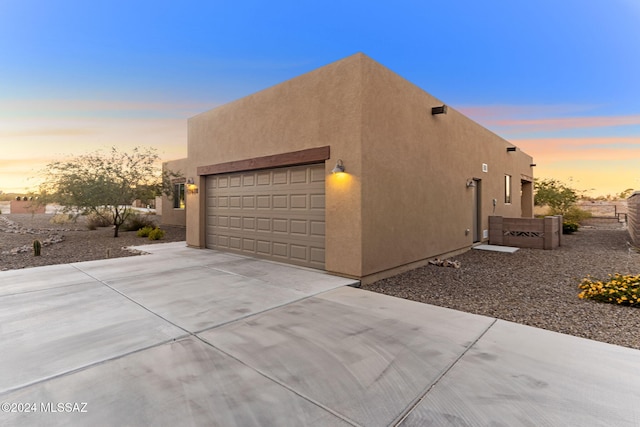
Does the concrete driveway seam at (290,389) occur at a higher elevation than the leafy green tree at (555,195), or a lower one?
lower

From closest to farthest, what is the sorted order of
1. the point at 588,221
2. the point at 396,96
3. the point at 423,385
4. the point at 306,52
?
1. the point at 423,385
2. the point at 396,96
3. the point at 306,52
4. the point at 588,221

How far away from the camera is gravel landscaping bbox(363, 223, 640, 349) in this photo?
3.66 metres

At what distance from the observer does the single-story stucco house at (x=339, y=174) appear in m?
5.70

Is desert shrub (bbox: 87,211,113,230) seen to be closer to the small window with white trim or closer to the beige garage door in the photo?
the small window with white trim

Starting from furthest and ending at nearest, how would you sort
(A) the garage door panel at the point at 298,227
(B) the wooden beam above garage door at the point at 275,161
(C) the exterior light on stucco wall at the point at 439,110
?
(C) the exterior light on stucco wall at the point at 439,110 < (A) the garage door panel at the point at 298,227 < (B) the wooden beam above garage door at the point at 275,161

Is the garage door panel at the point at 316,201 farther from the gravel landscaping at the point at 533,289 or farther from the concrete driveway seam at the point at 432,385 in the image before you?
the concrete driveway seam at the point at 432,385

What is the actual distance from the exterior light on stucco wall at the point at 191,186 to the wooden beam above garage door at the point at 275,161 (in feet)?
2.34

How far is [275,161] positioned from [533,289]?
6067 millimetres

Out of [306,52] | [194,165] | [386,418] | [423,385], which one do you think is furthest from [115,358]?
[306,52]

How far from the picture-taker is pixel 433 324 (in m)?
3.49

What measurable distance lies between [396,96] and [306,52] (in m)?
6.37

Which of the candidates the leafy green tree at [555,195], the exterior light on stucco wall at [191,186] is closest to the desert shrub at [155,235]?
the exterior light on stucco wall at [191,186]

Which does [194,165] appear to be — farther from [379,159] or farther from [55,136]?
[55,136]

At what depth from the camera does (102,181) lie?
12.8 m
